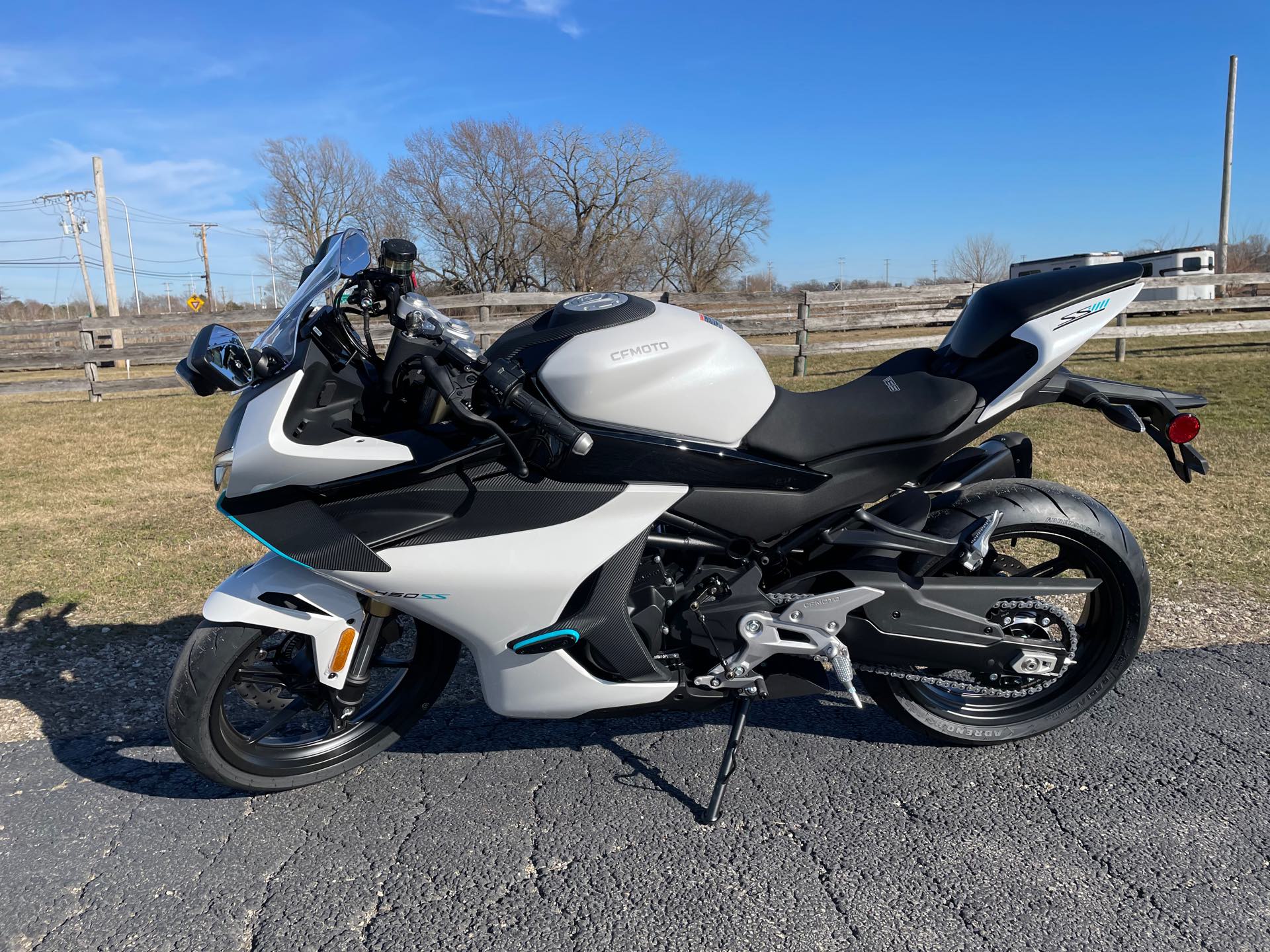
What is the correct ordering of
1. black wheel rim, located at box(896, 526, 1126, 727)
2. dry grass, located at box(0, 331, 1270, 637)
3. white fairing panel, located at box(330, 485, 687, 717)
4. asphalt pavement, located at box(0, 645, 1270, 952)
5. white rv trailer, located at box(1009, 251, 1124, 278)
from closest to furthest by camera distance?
asphalt pavement, located at box(0, 645, 1270, 952) → white fairing panel, located at box(330, 485, 687, 717) → black wheel rim, located at box(896, 526, 1126, 727) → dry grass, located at box(0, 331, 1270, 637) → white rv trailer, located at box(1009, 251, 1124, 278)


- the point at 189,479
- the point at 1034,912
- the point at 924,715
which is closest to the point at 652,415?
the point at 924,715

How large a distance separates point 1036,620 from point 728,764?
1.06 m

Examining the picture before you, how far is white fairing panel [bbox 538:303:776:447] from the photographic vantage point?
230 centimetres

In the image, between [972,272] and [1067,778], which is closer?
[1067,778]

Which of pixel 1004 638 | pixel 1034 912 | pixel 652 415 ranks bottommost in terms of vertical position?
pixel 1034 912

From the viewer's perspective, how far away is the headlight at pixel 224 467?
89.9 inches

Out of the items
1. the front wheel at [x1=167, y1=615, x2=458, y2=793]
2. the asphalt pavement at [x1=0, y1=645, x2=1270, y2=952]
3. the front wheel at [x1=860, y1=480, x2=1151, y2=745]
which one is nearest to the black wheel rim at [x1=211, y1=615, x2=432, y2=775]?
the front wheel at [x1=167, y1=615, x2=458, y2=793]

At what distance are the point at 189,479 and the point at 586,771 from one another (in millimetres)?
6019

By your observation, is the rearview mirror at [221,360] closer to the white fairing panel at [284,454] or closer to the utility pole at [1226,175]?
the white fairing panel at [284,454]

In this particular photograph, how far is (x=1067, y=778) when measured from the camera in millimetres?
2678

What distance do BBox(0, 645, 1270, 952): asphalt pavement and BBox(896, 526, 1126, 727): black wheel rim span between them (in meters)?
0.12

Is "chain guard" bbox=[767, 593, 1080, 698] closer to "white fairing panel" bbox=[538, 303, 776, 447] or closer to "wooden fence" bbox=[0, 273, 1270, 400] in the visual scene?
"white fairing panel" bbox=[538, 303, 776, 447]

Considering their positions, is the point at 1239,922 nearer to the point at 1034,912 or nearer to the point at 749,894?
the point at 1034,912

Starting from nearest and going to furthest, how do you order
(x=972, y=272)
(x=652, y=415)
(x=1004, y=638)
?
(x=652, y=415) < (x=1004, y=638) < (x=972, y=272)
